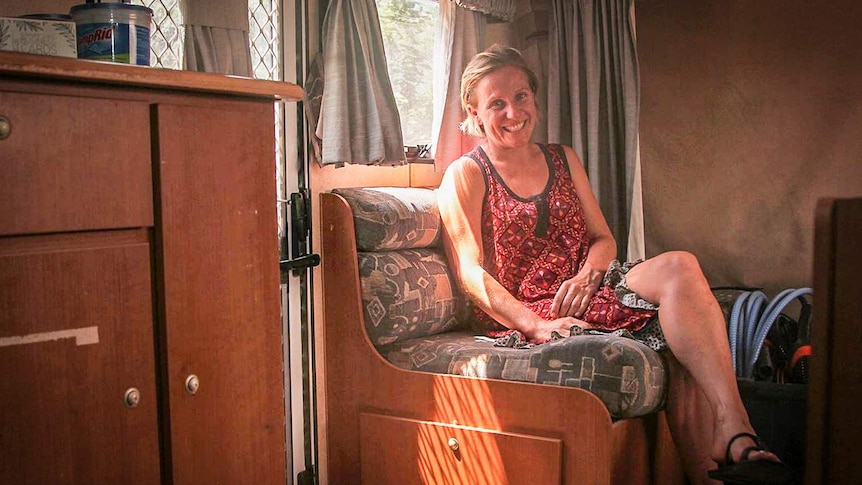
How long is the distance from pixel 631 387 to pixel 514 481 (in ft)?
1.34

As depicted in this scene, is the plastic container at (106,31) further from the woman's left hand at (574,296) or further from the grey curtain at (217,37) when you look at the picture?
the woman's left hand at (574,296)

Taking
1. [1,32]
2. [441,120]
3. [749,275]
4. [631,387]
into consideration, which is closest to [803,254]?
[749,275]

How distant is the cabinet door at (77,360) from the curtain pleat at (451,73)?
69.2 inches

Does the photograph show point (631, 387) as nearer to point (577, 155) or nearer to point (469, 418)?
point (469, 418)

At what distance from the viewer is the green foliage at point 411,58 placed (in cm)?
299

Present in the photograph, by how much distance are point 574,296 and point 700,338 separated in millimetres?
427

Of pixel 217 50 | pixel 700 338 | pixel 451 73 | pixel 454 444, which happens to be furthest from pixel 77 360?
pixel 451 73

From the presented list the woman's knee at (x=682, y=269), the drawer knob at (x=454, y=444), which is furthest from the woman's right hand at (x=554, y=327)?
the drawer knob at (x=454, y=444)

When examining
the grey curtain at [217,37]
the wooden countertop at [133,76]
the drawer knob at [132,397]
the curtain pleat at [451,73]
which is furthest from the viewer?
the curtain pleat at [451,73]

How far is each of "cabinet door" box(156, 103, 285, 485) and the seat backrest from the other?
1036 millimetres

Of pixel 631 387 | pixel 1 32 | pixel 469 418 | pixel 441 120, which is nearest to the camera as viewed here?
pixel 1 32

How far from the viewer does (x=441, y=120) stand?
9.69ft

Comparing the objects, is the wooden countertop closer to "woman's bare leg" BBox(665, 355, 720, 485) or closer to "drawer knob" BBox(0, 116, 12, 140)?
"drawer knob" BBox(0, 116, 12, 140)

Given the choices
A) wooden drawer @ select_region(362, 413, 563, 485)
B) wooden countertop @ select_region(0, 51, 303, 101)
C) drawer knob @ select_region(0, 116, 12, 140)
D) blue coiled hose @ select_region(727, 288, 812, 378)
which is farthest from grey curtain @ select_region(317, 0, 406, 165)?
drawer knob @ select_region(0, 116, 12, 140)
